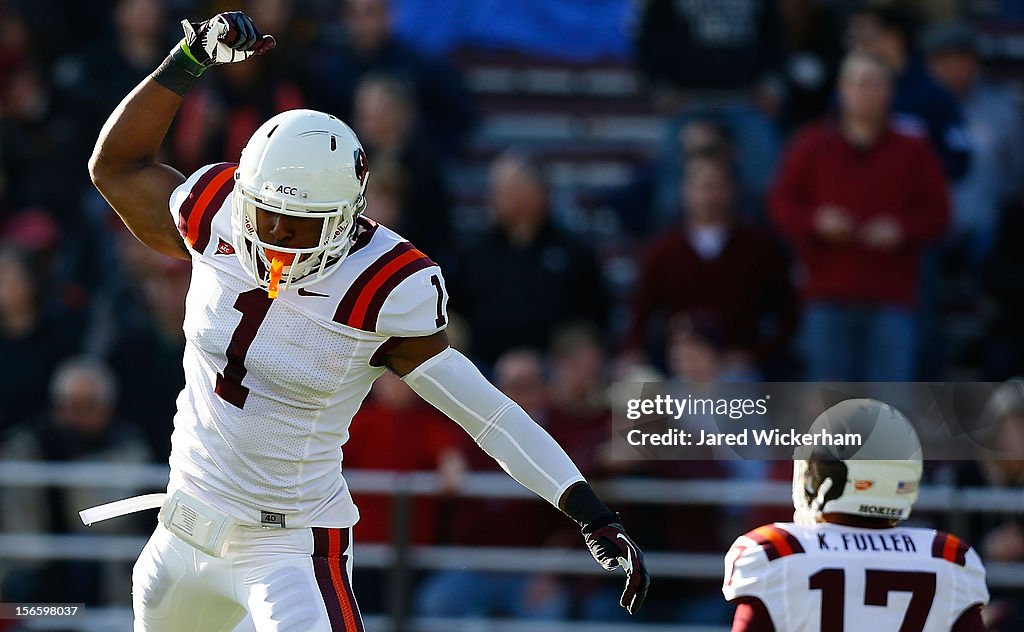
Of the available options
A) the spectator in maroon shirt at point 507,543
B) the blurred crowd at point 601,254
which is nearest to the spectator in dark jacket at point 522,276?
the blurred crowd at point 601,254

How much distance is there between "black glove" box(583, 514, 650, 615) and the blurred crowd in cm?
287

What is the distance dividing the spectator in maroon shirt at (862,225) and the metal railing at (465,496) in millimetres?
843

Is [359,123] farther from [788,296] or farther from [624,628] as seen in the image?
[624,628]

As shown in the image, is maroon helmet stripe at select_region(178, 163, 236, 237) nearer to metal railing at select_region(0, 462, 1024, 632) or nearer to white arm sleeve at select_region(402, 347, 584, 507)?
white arm sleeve at select_region(402, 347, 584, 507)

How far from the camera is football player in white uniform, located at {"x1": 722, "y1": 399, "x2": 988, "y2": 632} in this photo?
3787 mm

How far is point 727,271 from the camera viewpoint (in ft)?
24.8

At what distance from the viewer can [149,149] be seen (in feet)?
14.6

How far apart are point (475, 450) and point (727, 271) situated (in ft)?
4.49

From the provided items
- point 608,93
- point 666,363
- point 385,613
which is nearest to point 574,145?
point 608,93

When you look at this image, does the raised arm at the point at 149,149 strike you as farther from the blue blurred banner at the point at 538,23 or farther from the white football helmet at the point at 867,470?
the blue blurred banner at the point at 538,23

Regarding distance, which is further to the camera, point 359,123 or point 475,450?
point 359,123

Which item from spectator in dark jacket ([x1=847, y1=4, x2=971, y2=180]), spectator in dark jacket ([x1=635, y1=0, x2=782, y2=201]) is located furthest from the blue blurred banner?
spectator in dark jacket ([x1=847, y1=4, x2=971, y2=180])

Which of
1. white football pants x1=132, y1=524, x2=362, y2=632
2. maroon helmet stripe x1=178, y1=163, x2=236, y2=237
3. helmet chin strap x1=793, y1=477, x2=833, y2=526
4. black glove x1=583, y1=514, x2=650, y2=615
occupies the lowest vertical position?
white football pants x1=132, y1=524, x2=362, y2=632

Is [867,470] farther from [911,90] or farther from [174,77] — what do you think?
[911,90]
